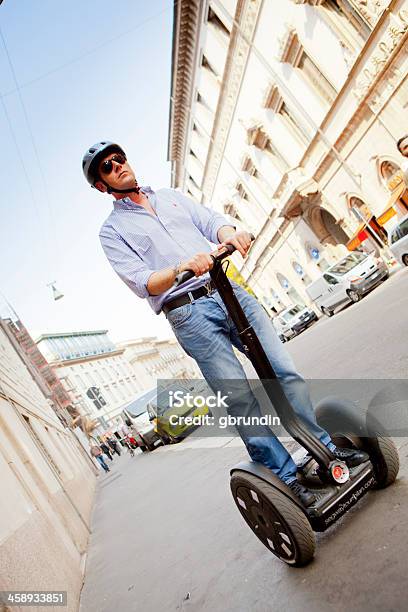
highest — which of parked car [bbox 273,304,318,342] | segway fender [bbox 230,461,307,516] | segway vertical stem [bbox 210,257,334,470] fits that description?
segway vertical stem [bbox 210,257,334,470]

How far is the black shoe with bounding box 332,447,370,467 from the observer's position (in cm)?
238

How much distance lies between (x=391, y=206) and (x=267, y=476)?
17150 millimetres

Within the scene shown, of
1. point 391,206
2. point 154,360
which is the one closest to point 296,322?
point 391,206

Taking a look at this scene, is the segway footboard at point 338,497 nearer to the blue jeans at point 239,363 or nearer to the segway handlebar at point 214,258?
the blue jeans at point 239,363

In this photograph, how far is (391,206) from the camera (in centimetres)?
1745

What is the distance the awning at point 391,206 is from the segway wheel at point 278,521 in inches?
640

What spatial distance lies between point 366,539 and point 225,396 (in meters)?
0.96

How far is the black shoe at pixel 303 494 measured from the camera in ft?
7.46

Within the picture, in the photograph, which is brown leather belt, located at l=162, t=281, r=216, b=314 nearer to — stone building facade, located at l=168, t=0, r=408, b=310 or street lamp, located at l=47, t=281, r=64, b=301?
stone building facade, located at l=168, t=0, r=408, b=310

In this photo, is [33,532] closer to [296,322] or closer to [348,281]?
[348,281]

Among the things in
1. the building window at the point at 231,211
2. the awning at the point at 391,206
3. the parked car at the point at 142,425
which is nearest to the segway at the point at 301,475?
the parked car at the point at 142,425

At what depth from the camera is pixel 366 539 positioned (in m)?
2.07

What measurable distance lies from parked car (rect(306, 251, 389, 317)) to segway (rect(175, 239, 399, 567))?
15954 millimetres

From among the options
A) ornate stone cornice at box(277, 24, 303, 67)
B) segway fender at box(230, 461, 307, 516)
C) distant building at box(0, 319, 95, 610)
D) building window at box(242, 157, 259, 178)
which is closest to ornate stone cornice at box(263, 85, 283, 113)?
ornate stone cornice at box(277, 24, 303, 67)
